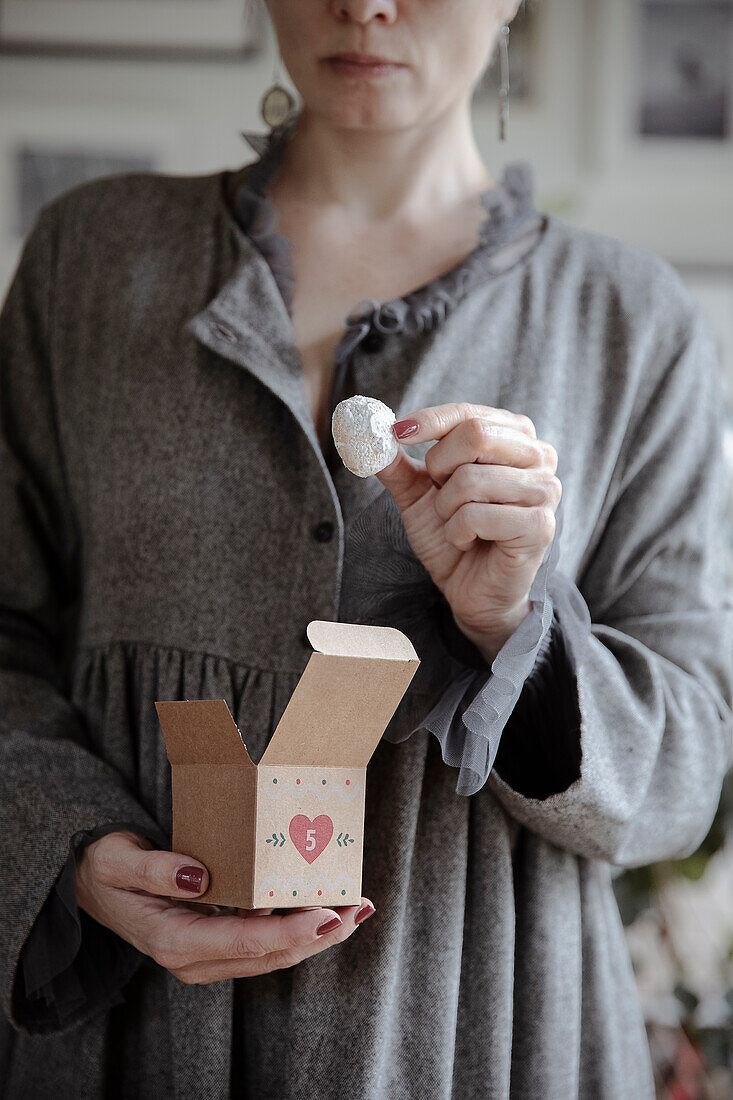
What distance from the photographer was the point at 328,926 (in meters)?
0.51

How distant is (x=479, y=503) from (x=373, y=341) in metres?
0.23

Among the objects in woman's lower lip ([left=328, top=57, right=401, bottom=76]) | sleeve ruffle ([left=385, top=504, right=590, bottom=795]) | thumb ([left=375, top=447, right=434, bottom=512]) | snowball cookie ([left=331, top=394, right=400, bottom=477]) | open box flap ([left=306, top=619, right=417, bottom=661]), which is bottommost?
sleeve ruffle ([left=385, top=504, right=590, bottom=795])

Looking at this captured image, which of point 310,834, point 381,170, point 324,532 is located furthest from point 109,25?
point 310,834

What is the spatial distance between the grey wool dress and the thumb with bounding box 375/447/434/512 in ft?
0.13

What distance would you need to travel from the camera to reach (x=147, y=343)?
0.76 m

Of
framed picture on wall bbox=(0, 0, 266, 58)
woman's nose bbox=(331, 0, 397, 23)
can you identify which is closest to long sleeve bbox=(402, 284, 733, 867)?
woman's nose bbox=(331, 0, 397, 23)

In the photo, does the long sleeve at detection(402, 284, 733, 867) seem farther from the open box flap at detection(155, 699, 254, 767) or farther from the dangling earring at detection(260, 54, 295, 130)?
the dangling earring at detection(260, 54, 295, 130)

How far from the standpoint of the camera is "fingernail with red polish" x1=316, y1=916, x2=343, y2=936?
51cm

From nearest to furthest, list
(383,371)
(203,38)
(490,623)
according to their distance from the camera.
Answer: (490,623) < (383,371) < (203,38)

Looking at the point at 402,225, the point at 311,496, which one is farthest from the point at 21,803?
the point at 402,225

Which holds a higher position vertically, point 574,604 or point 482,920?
point 574,604

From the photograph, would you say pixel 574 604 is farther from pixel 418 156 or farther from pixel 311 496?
pixel 418 156

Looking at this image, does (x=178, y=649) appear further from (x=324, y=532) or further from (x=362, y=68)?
(x=362, y=68)

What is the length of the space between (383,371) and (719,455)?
0.97 ft
